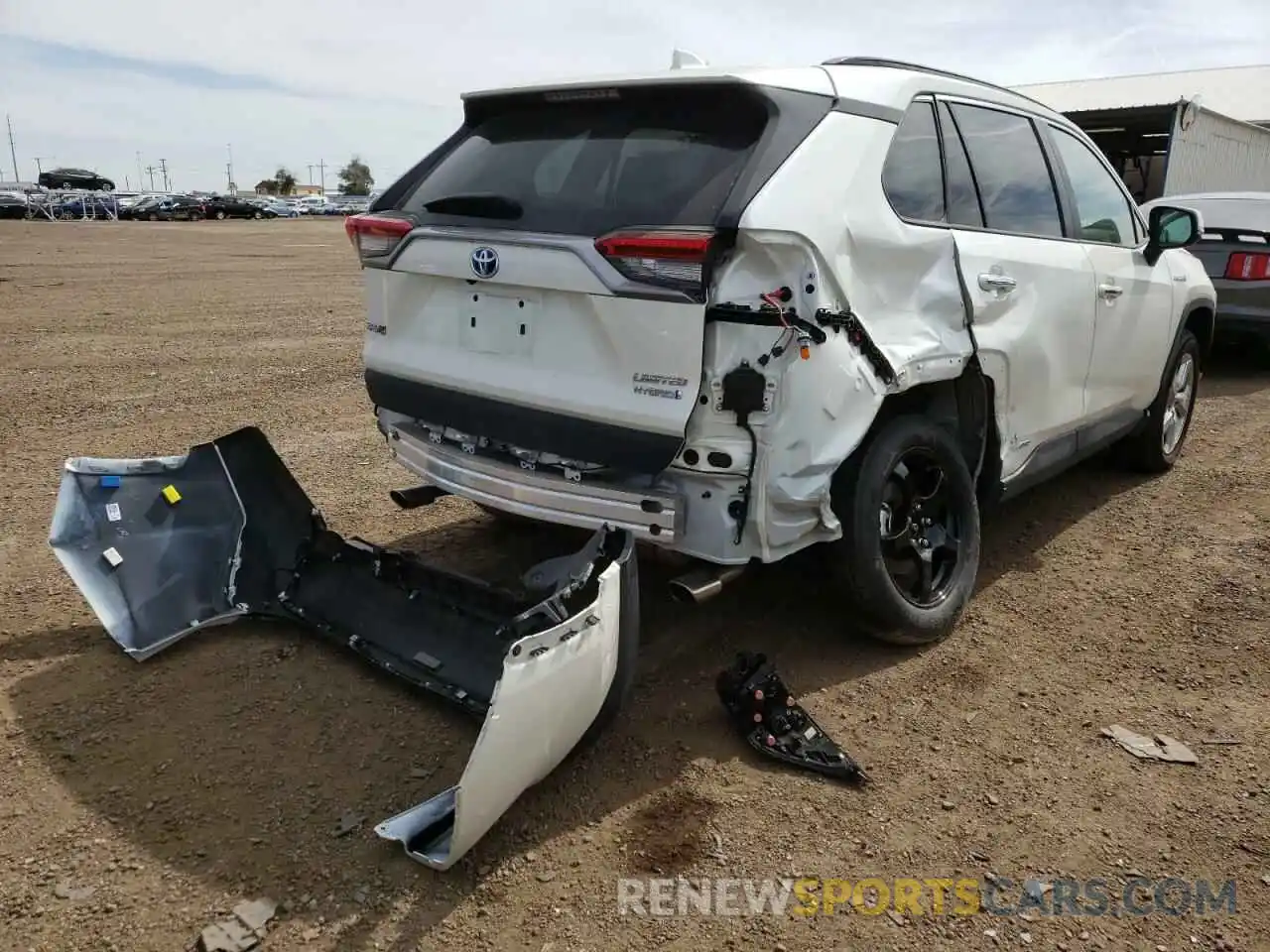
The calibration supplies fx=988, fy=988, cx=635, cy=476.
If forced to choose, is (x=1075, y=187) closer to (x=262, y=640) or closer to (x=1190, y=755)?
(x=1190, y=755)

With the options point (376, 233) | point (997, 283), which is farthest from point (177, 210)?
point (997, 283)

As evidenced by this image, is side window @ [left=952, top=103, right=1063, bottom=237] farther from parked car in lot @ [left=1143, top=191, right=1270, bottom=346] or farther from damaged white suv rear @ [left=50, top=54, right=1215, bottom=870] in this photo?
parked car in lot @ [left=1143, top=191, right=1270, bottom=346]

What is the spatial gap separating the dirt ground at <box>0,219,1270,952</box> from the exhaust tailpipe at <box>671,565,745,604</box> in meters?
0.52

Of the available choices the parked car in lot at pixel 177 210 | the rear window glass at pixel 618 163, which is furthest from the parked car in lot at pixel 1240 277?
the parked car in lot at pixel 177 210

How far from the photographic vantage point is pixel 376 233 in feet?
11.8

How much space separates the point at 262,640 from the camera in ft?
12.1

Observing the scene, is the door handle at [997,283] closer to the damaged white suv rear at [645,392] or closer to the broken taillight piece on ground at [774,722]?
the damaged white suv rear at [645,392]

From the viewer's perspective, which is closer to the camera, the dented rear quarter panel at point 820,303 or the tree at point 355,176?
the dented rear quarter panel at point 820,303

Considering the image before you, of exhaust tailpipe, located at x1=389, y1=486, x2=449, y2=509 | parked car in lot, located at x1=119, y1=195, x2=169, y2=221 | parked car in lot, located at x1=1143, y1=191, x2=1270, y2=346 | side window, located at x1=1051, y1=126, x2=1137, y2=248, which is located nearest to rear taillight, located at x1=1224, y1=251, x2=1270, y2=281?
parked car in lot, located at x1=1143, y1=191, x2=1270, y2=346

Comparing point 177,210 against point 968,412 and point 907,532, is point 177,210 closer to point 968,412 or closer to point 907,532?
point 968,412

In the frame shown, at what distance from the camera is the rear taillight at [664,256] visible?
2770 millimetres

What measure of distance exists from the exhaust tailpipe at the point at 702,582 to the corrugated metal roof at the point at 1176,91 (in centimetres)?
1520

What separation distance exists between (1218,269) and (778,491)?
25.1ft

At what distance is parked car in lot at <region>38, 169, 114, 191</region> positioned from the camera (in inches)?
2295
